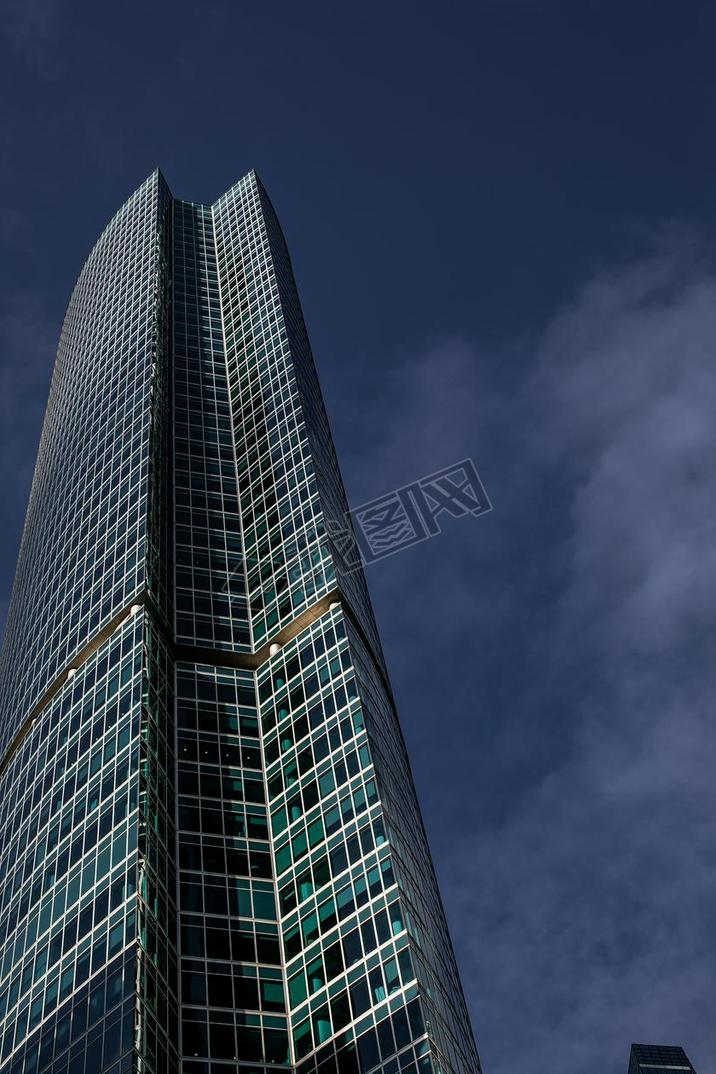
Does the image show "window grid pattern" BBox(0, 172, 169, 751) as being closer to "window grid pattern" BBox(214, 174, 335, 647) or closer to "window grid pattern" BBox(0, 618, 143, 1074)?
"window grid pattern" BBox(0, 618, 143, 1074)

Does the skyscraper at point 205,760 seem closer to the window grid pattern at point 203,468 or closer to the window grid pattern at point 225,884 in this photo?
the window grid pattern at point 225,884

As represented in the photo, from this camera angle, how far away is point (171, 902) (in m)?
86.6

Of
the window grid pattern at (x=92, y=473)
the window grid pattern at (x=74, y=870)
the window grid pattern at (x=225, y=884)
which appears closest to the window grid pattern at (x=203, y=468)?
the window grid pattern at (x=92, y=473)

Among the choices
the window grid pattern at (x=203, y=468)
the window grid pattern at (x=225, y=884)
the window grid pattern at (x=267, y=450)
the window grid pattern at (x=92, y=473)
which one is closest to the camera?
the window grid pattern at (x=225, y=884)

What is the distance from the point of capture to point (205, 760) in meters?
98.8

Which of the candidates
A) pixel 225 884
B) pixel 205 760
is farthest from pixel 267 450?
pixel 225 884

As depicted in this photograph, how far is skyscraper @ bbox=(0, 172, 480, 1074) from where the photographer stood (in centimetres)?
7956

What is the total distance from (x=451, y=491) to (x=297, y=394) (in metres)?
27.0

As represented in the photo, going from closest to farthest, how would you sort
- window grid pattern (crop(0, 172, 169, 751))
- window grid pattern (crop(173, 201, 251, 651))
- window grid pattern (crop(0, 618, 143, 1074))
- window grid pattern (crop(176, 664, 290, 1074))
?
window grid pattern (crop(0, 618, 143, 1074))
window grid pattern (crop(176, 664, 290, 1074))
window grid pattern (crop(173, 201, 251, 651))
window grid pattern (crop(0, 172, 169, 751))

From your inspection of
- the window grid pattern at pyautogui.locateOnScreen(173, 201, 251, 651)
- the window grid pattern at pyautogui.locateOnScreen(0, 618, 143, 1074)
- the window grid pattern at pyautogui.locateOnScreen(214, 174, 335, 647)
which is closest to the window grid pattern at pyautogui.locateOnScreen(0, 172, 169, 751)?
the window grid pattern at pyautogui.locateOnScreen(173, 201, 251, 651)

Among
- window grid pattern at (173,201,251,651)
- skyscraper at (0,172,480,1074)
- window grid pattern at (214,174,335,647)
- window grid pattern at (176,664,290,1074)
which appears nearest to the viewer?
skyscraper at (0,172,480,1074)

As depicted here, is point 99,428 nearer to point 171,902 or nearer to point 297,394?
point 297,394

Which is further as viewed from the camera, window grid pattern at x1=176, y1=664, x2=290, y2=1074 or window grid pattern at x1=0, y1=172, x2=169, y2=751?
window grid pattern at x1=0, y1=172, x2=169, y2=751

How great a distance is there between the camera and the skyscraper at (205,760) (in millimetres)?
79562
